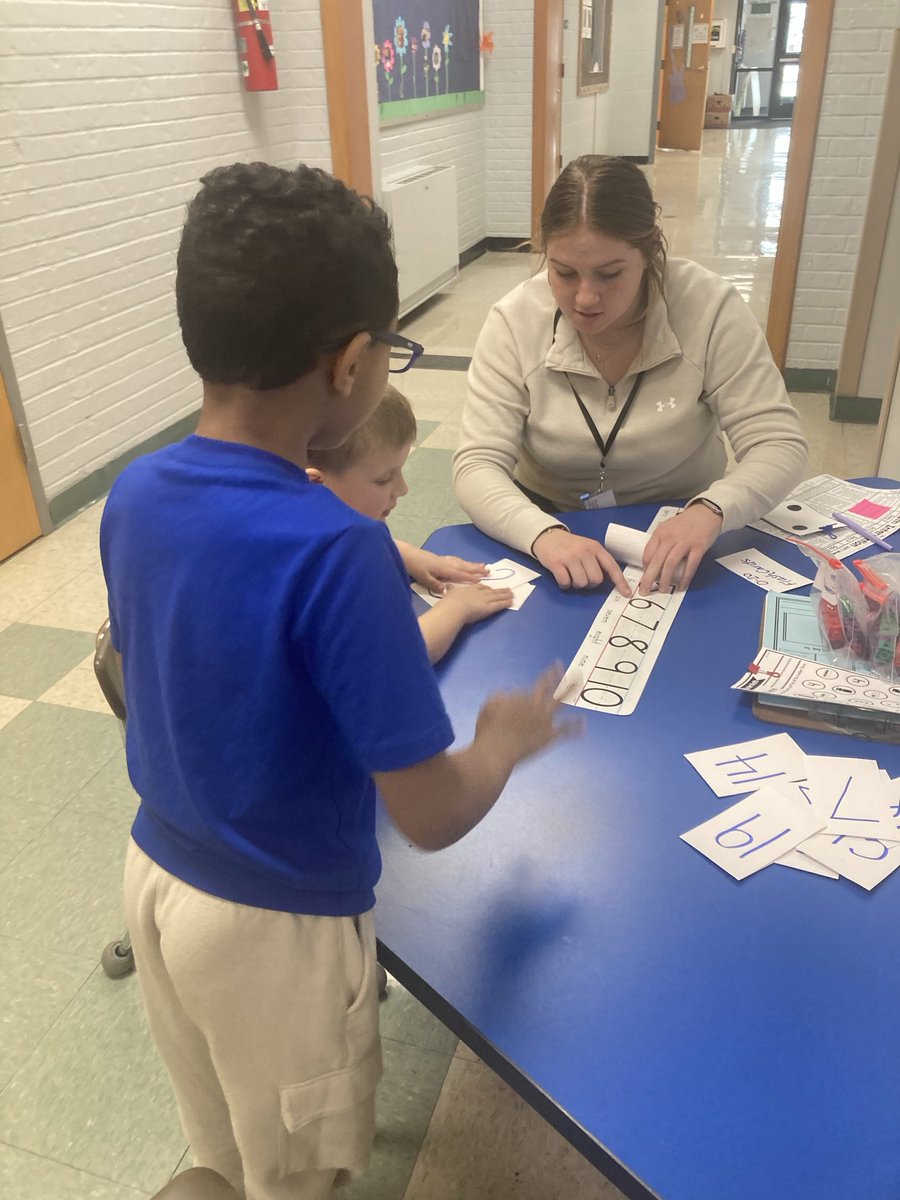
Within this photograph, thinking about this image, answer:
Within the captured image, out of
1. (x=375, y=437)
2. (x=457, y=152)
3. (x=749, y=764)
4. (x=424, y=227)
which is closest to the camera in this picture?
(x=749, y=764)

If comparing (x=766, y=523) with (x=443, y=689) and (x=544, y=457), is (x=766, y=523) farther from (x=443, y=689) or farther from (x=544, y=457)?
(x=443, y=689)

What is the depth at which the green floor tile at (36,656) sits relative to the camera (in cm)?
239

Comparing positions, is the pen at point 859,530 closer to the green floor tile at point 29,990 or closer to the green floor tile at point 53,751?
the green floor tile at point 29,990

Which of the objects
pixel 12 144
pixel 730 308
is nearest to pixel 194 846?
pixel 730 308

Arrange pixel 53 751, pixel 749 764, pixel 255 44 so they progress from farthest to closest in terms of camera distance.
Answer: pixel 255 44, pixel 53 751, pixel 749 764

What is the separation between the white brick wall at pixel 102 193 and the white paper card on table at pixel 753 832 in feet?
9.28

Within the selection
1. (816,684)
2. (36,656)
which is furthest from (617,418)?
(36,656)

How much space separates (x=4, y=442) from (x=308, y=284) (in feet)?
8.89

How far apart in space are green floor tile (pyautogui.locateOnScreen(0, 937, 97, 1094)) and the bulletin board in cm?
466

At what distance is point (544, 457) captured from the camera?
1.77 m

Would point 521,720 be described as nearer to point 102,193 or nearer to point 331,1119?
point 331,1119

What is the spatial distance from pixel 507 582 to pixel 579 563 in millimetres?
117

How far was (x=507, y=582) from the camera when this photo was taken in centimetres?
140

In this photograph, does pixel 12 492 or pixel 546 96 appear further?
pixel 546 96
